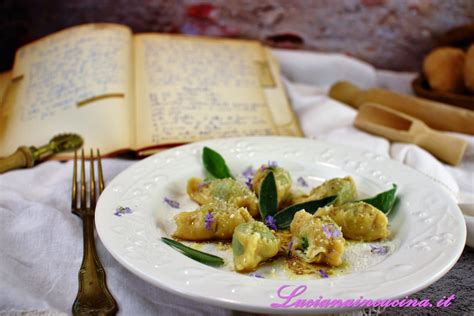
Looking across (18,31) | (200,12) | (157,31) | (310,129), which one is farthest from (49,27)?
(310,129)

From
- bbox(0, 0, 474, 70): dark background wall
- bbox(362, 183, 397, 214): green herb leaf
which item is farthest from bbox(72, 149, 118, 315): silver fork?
bbox(0, 0, 474, 70): dark background wall

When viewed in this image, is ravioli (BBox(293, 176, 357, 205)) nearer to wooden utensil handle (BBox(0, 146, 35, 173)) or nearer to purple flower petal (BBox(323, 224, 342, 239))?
purple flower petal (BBox(323, 224, 342, 239))

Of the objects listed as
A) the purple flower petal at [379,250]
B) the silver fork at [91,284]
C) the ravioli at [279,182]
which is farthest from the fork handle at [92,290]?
the purple flower petal at [379,250]

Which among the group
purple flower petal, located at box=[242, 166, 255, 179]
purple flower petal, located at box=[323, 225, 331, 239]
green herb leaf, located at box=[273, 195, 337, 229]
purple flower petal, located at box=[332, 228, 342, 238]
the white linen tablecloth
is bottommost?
the white linen tablecloth

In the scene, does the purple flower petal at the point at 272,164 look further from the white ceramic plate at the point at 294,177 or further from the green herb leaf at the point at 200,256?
the green herb leaf at the point at 200,256

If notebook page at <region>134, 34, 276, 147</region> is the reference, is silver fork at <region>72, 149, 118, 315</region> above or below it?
below

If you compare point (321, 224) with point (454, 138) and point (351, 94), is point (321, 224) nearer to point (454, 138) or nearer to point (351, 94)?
point (454, 138)
